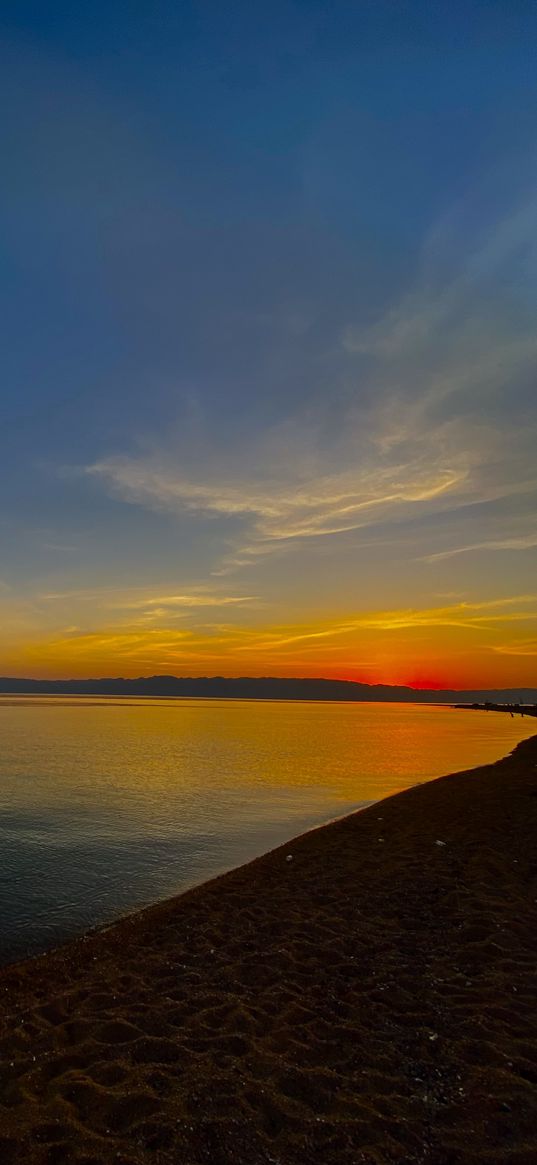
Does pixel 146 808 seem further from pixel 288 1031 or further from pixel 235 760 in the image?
pixel 288 1031

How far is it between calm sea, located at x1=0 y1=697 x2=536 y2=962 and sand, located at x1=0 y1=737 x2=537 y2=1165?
215 centimetres

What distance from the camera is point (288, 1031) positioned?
22.6 feet

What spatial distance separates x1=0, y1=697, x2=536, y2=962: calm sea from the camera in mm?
13578

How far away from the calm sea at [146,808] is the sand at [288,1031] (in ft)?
7.04

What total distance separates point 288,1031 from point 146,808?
Answer: 17952 mm

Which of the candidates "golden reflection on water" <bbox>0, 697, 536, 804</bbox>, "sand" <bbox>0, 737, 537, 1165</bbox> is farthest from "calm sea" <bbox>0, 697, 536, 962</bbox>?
"sand" <bbox>0, 737, 537, 1165</bbox>

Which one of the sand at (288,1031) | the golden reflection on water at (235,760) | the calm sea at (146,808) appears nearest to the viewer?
the sand at (288,1031)

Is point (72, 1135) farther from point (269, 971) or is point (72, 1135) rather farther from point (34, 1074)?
point (269, 971)

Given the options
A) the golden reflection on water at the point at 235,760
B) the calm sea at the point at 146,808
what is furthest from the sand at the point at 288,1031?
the golden reflection on water at the point at 235,760

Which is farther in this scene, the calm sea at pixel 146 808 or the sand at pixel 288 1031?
Result: the calm sea at pixel 146 808

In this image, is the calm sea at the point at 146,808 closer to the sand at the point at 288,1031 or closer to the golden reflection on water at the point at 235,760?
the golden reflection on water at the point at 235,760

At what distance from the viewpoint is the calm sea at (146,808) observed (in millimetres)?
13578

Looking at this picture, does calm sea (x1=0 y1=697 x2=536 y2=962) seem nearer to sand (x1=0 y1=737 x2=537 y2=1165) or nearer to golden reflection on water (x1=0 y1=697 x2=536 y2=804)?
golden reflection on water (x1=0 y1=697 x2=536 y2=804)

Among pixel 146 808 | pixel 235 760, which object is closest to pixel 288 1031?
pixel 146 808
